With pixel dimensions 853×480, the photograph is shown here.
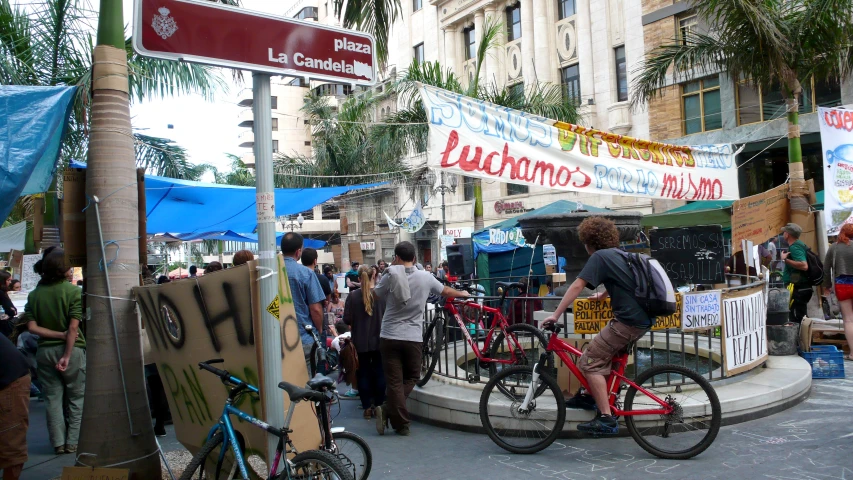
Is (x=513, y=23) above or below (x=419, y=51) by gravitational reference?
below

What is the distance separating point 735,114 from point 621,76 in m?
6.09

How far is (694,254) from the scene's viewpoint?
27.6ft

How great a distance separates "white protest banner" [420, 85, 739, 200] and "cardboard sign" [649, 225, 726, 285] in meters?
0.72

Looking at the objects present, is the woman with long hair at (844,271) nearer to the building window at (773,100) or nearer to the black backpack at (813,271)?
the black backpack at (813,271)

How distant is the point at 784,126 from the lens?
798 inches

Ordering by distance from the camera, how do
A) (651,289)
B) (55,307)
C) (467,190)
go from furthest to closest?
(467,190) < (55,307) < (651,289)

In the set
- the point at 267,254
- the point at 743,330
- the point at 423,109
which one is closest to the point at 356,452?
the point at 267,254

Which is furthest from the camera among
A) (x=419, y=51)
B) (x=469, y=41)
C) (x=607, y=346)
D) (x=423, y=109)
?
(x=419, y=51)

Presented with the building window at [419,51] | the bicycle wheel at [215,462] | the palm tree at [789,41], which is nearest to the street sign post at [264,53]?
the bicycle wheel at [215,462]

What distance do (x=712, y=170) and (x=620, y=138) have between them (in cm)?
209

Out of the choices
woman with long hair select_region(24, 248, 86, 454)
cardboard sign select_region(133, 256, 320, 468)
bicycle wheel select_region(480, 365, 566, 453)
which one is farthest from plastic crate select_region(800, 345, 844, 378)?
woman with long hair select_region(24, 248, 86, 454)

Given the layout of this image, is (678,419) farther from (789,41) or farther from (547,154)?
(789,41)

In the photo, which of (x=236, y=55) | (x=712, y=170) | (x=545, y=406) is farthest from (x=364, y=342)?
(x=712, y=170)

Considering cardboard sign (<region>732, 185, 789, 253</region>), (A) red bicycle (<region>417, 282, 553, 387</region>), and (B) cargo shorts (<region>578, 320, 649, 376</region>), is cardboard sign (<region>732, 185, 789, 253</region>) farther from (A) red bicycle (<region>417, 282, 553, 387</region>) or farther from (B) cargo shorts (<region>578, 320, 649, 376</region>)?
(B) cargo shorts (<region>578, 320, 649, 376</region>)
